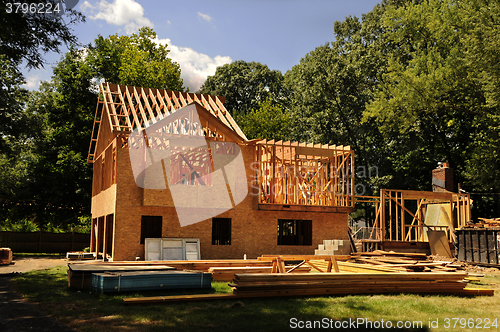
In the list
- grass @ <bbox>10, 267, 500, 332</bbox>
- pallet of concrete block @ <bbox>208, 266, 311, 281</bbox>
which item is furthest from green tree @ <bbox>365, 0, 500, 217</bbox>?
grass @ <bbox>10, 267, 500, 332</bbox>

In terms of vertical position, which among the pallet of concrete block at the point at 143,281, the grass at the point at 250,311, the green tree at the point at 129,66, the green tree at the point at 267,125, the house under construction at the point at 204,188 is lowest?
the grass at the point at 250,311

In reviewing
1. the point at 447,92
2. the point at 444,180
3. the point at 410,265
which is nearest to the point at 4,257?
the point at 410,265

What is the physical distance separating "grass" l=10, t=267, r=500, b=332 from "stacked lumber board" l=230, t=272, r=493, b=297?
0.26 meters

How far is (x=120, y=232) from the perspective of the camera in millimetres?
16297

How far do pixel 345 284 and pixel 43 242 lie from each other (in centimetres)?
2711

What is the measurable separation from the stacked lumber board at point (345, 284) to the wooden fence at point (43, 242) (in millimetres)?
25298

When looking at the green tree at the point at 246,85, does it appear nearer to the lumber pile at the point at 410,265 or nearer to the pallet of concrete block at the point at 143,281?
the lumber pile at the point at 410,265

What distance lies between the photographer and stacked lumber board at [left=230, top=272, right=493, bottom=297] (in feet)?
31.3

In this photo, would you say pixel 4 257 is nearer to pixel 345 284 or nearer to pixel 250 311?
pixel 250 311

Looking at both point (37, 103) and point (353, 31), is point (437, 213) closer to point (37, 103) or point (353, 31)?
point (353, 31)

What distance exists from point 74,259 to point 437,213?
18750 millimetres

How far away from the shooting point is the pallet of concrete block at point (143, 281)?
993 cm

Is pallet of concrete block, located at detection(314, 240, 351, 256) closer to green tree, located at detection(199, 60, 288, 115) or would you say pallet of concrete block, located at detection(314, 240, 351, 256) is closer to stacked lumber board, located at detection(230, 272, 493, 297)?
stacked lumber board, located at detection(230, 272, 493, 297)

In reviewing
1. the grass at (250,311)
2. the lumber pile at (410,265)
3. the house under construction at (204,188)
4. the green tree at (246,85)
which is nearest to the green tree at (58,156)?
the house under construction at (204,188)
